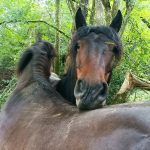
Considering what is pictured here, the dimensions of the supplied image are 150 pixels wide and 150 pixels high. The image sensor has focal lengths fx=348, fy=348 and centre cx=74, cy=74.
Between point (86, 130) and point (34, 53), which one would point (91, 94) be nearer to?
point (86, 130)

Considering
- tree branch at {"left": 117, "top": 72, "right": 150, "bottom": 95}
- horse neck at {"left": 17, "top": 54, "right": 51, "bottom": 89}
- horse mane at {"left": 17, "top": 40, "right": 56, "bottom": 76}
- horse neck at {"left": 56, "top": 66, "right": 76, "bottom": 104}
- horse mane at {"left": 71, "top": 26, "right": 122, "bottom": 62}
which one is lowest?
tree branch at {"left": 117, "top": 72, "right": 150, "bottom": 95}

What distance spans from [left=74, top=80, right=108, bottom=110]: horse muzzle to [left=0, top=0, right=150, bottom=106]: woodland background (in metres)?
2.74

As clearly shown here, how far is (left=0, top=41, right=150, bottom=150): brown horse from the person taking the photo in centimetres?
229

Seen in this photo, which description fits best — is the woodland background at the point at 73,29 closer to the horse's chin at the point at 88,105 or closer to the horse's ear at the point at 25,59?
the horse's ear at the point at 25,59

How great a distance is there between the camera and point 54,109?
3232mm

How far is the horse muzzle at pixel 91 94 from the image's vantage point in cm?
319

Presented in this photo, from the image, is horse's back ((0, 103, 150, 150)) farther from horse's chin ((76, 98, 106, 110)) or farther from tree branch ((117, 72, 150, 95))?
tree branch ((117, 72, 150, 95))

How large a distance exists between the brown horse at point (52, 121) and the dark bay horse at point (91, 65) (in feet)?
0.70

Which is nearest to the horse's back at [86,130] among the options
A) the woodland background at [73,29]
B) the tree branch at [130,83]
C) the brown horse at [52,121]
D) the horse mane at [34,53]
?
the brown horse at [52,121]

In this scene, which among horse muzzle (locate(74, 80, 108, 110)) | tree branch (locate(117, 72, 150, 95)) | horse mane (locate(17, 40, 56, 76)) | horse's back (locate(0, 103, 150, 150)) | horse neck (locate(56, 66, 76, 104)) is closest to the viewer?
horse's back (locate(0, 103, 150, 150))

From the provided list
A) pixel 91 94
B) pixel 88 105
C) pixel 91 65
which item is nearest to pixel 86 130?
pixel 88 105

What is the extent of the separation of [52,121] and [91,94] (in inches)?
20.3

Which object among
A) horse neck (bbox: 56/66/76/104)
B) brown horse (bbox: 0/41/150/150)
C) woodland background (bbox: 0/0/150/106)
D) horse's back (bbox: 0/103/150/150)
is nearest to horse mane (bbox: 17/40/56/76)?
brown horse (bbox: 0/41/150/150)

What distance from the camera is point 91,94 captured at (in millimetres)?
3254
